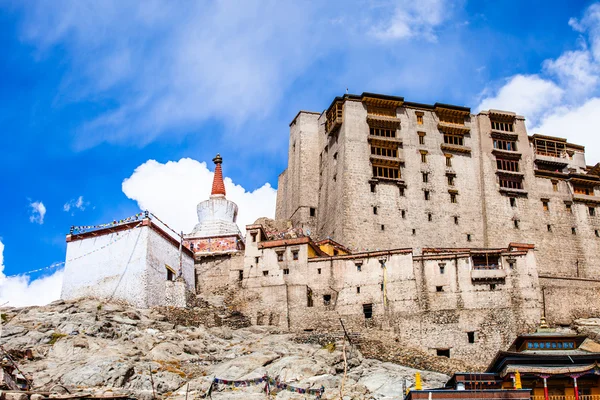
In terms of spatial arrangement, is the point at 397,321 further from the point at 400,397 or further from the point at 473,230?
the point at 473,230

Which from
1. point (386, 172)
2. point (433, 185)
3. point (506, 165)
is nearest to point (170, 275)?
point (386, 172)

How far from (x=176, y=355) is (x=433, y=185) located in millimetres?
35872

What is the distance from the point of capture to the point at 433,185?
269 feet

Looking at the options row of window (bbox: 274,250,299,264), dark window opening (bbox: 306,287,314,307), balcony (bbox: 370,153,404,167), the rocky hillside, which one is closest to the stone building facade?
balcony (bbox: 370,153,404,167)

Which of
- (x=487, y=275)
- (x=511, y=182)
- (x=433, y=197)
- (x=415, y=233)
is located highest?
(x=511, y=182)

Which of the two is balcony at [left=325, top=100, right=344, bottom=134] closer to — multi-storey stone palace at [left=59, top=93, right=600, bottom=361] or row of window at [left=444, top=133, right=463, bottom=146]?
multi-storey stone palace at [left=59, top=93, right=600, bottom=361]

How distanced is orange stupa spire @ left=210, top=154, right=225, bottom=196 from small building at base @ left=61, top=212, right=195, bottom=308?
48.0ft

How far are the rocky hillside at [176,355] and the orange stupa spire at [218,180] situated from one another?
65.2 ft

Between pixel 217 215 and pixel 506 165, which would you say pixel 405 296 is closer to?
pixel 217 215

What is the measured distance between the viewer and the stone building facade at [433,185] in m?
79.3

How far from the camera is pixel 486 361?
60.6 m

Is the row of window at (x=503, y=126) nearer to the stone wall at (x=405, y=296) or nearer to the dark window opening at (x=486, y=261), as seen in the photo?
the stone wall at (x=405, y=296)

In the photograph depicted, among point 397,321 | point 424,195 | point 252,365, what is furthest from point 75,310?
point 424,195

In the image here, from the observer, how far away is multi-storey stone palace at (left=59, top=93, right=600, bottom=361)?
210 ft
